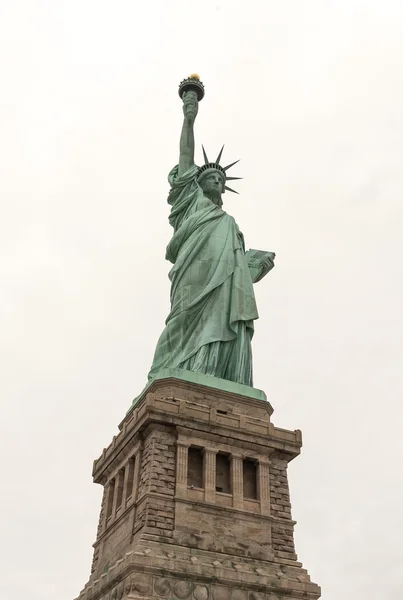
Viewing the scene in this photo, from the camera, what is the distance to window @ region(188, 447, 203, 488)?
23.8m

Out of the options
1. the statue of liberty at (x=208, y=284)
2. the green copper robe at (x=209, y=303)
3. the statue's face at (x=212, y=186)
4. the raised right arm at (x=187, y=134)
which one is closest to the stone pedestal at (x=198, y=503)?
the green copper robe at (x=209, y=303)

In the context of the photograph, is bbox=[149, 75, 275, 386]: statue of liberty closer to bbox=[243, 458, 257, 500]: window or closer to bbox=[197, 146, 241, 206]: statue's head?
bbox=[197, 146, 241, 206]: statue's head

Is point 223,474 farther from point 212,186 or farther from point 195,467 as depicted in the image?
point 212,186

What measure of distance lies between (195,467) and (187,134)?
1749 cm

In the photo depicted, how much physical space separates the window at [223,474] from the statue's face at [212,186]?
13329 mm

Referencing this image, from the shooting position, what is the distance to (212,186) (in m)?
33.6

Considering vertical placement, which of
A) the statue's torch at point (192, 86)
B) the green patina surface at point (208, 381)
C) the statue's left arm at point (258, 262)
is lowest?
the green patina surface at point (208, 381)

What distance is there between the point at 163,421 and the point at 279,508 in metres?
4.80

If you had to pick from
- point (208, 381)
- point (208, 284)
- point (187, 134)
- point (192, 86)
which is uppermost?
point (192, 86)

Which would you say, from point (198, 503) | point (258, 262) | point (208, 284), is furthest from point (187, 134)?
Answer: point (198, 503)

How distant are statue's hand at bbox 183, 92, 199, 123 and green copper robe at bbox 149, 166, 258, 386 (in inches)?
247

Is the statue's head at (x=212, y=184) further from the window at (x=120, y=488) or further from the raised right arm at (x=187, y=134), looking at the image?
the window at (x=120, y=488)

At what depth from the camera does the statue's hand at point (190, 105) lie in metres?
36.0

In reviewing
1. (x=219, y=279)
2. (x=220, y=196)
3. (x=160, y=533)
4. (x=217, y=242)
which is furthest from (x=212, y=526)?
(x=220, y=196)
